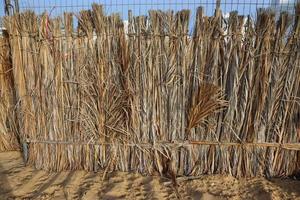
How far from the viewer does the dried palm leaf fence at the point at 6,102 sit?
268cm

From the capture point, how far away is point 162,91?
7.09 ft

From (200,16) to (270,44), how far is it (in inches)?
23.5

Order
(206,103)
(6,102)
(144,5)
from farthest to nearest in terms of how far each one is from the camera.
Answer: (6,102), (144,5), (206,103)

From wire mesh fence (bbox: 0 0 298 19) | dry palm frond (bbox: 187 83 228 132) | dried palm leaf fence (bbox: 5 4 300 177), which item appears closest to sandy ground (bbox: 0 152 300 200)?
dried palm leaf fence (bbox: 5 4 300 177)

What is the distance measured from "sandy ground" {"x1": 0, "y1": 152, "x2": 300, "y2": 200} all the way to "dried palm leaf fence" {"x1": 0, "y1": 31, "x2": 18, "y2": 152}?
0.59 meters

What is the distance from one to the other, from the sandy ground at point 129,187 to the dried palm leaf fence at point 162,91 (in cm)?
11

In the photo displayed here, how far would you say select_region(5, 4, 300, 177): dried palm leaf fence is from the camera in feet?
6.66

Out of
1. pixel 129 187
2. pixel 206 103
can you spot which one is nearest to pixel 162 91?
pixel 206 103

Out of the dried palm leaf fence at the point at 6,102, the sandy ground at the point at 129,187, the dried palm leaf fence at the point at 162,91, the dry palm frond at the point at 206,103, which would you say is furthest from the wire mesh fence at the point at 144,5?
the sandy ground at the point at 129,187

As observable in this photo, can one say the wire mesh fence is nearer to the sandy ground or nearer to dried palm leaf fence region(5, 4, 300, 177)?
dried palm leaf fence region(5, 4, 300, 177)

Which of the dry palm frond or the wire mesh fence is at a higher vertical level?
the wire mesh fence

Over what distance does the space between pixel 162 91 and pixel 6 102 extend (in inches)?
70.0

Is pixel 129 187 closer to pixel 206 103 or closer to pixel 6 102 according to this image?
pixel 206 103

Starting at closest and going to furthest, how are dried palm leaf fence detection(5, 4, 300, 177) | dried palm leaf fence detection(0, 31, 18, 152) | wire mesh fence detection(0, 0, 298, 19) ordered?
1. dried palm leaf fence detection(5, 4, 300, 177)
2. wire mesh fence detection(0, 0, 298, 19)
3. dried palm leaf fence detection(0, 31, 18, 152)
